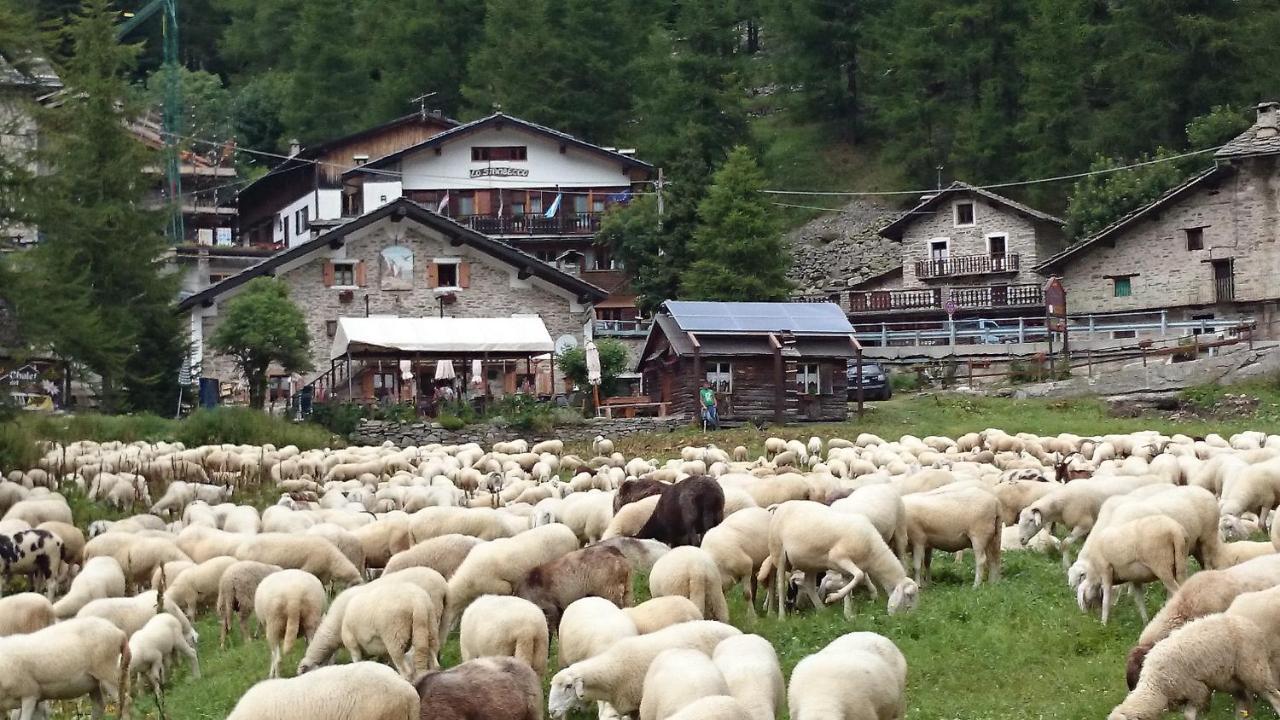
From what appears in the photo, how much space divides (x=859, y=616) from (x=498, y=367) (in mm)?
37310

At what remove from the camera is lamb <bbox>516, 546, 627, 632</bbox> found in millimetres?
15742

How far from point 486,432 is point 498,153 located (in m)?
29.0

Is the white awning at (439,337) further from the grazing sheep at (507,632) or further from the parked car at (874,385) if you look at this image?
the grazing sheep at (507,632)

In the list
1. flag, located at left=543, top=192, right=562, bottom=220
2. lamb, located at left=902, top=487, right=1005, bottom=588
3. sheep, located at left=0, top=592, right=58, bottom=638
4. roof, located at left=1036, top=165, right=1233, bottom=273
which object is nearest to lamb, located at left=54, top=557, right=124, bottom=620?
sheep, located at left=0, top=592, right=58, bottom=638

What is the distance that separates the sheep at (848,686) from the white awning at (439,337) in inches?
1354

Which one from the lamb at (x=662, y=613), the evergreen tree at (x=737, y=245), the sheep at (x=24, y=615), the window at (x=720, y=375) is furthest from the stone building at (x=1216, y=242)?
the sheep at (x=24, y=615)

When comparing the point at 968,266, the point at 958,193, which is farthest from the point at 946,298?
the point at 958,193

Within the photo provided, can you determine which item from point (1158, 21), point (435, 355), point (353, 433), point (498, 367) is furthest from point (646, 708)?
point (1158, 21)

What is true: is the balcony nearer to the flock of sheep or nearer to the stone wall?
the stone wall

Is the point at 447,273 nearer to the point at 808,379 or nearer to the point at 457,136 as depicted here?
the point at 808,379

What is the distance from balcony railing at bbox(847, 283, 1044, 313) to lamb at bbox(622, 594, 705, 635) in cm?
4657

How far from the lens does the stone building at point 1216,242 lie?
53.7 m

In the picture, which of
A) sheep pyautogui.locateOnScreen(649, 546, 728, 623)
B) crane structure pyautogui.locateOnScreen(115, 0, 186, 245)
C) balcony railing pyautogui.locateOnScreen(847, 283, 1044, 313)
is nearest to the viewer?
sheep pyautogui.locateOnScreen(649, 546, 728, 623)

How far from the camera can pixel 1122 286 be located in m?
56.9
